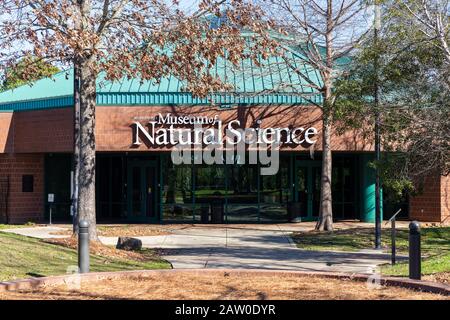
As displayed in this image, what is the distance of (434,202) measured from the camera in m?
28.7

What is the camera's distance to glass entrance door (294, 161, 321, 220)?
1185 inches

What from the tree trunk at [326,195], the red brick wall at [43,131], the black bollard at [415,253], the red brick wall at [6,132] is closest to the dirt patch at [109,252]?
the black bollard at [415,253]

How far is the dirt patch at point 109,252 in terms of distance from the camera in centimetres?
1612

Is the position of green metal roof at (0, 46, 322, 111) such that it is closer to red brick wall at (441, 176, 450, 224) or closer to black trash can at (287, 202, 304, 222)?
black trash can at (287, 202, 304, 222)

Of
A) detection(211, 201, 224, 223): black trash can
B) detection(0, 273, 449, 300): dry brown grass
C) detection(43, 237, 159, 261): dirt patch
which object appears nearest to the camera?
detection(0, 273, 449, 300): dry brown grass

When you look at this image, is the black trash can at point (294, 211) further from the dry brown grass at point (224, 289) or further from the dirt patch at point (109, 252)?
the dry brown grass at point (224, 289)

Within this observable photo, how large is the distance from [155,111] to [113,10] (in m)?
9.66

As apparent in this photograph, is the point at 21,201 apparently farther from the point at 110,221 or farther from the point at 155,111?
the point at 155,111

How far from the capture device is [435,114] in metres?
13.4

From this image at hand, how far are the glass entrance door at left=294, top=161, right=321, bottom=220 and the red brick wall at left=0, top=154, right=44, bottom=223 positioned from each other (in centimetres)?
1183

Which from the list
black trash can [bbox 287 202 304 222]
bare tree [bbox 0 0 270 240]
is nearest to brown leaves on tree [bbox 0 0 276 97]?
bare tree [bbox 0 0 270 240]

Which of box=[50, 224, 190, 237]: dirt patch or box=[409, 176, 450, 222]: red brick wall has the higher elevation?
box=[409, 176, 450, 222]: red brick wall

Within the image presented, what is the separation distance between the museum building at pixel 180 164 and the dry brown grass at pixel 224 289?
1458 centimetres
